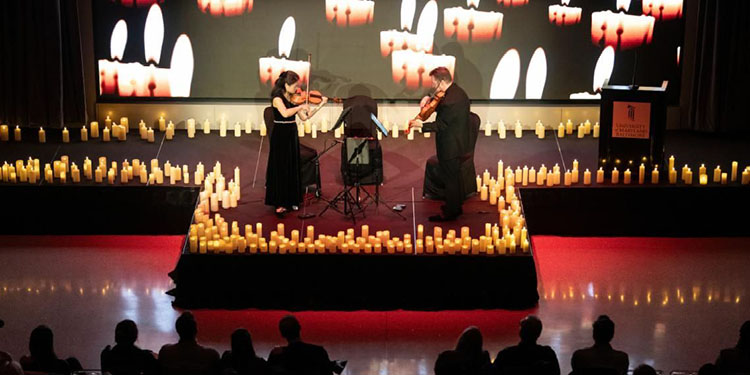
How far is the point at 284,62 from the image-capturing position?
12.1 m

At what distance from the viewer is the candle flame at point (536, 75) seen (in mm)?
12094

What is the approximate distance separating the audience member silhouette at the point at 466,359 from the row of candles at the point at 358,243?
8.59 ft

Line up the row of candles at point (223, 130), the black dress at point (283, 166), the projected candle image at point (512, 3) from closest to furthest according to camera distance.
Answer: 1. the black dress at point (283, 166)
2. the row of candles at point (223, 130)
3. the projected candle image at point (512, 3)

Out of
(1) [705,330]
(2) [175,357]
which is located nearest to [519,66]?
(1) [705,330]

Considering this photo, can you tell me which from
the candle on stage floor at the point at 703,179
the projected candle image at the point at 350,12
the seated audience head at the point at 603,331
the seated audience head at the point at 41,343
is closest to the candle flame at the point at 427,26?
the projected candle image at the point at 350,12

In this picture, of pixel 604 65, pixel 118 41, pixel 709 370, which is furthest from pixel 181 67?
pixel 709 370

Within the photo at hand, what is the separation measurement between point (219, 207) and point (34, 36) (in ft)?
10.6

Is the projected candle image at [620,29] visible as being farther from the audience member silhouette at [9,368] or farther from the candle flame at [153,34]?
the audience member silhouette at [9,368]

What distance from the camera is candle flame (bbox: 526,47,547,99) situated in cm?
1209

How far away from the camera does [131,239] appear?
33.8ft

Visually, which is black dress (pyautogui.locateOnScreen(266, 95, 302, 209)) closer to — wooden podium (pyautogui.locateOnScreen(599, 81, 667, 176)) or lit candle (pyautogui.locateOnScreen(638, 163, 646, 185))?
wooden podium (pyautogui.locateOnScreen(599, 81, 667, 176))

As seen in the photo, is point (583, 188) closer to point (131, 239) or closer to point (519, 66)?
point (519, 66)

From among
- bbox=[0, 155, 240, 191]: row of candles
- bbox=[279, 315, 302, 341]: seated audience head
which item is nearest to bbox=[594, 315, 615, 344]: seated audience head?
bbox=[279, 315, 302, 341]: seated audience head

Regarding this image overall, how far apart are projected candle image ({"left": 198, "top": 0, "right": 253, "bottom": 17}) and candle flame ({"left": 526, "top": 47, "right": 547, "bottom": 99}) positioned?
299 centimetres
